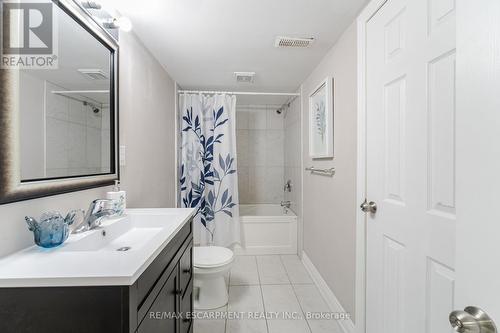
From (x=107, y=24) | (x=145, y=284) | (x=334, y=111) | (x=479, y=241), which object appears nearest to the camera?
(x=479, y=241)

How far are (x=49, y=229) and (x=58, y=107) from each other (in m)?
0.55

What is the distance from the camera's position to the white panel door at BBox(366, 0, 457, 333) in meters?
0.86

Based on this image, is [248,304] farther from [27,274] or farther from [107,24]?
[107,24]

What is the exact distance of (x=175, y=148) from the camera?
283 centimetres

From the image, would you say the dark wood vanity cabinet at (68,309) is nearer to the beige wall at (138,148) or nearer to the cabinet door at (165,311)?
the cabinet door at (165,311)

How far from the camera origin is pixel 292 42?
1849 mm

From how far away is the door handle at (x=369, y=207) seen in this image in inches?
52.1

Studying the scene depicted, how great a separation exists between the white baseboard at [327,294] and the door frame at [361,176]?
18 cm

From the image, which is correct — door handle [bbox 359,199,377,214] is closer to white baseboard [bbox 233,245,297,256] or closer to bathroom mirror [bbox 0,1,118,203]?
bathroom mirror [bbox 0,1,118,203]

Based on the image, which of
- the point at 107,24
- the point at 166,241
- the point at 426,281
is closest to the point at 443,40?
the point at 426,281

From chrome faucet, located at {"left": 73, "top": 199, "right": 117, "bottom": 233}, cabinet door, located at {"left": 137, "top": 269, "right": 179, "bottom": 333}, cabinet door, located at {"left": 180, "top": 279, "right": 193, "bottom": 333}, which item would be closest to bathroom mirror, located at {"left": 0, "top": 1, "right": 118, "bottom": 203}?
chrome faucet, located at {"left": 73, "top": 199, "right": 117, "bottom": 233}

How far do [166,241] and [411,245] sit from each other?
3.50 feet

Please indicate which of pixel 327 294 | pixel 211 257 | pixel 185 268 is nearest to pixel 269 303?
pixel 327 294

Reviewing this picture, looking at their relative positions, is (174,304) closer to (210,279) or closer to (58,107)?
(210,279)
